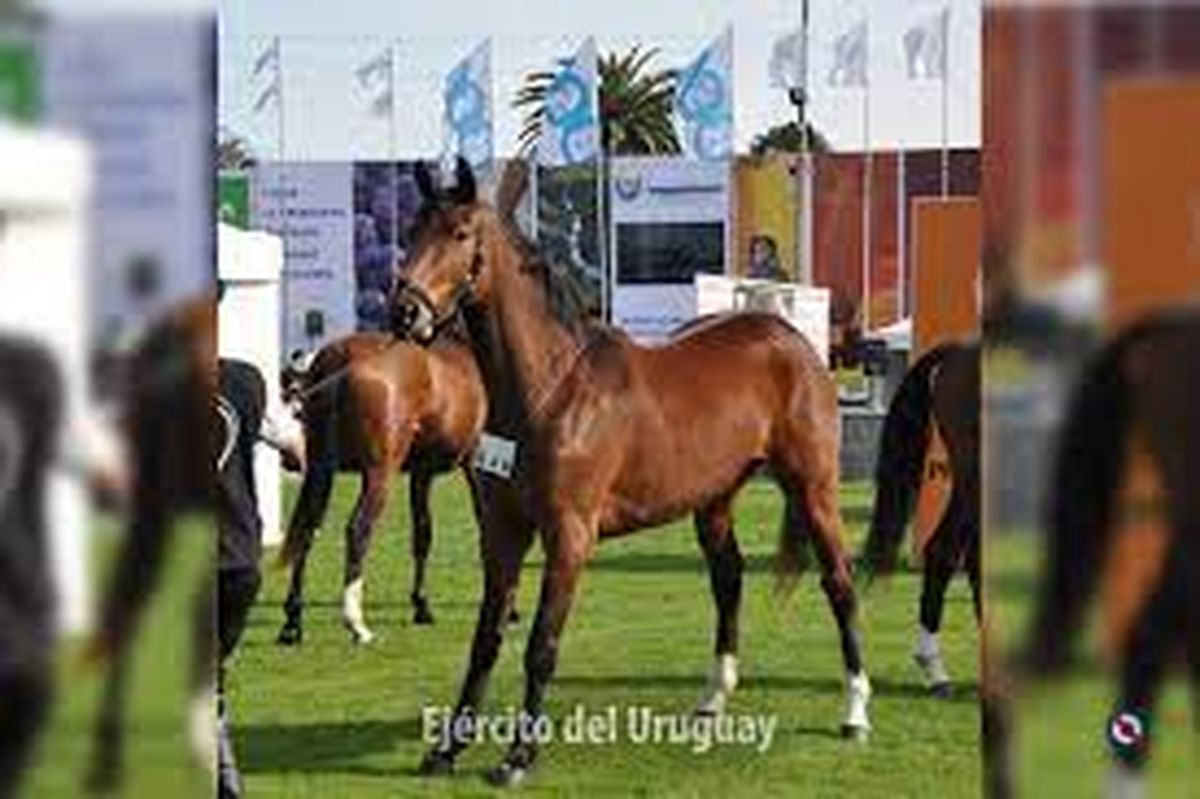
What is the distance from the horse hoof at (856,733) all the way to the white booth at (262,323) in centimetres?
230

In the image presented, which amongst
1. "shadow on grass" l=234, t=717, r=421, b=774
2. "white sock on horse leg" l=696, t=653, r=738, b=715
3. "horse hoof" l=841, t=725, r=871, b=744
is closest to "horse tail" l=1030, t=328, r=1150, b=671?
"shadow on grass" l=234, t=717, r=421, b=774

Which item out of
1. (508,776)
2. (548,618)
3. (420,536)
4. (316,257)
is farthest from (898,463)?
(316,257)

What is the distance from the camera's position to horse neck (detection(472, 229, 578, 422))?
7113 millimetres

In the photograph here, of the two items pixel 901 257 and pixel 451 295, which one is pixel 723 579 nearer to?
pixel 451 295

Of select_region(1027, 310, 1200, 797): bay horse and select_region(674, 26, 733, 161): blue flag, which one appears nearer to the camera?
select_region(1027, 310, 1200, 797): bay horse

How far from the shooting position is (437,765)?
725 centimetres

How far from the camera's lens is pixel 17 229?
117 centimetres

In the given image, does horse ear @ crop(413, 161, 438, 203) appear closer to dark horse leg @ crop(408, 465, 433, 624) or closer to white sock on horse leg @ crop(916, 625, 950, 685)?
white sock on horse leg @ crop(916, 625, 950, 685)

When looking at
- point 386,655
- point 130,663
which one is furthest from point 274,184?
point 130,663

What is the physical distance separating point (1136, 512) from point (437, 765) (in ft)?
20.3

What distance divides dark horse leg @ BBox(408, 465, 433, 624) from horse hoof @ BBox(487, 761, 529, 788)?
4053mm

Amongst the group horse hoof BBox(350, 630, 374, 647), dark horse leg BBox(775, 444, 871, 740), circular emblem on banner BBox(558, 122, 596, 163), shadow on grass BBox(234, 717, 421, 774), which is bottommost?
horse hoof BBox(350, 630, 374, 647)

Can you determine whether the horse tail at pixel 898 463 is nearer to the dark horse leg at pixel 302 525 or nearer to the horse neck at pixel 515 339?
the horse neck at pixel 515 339
